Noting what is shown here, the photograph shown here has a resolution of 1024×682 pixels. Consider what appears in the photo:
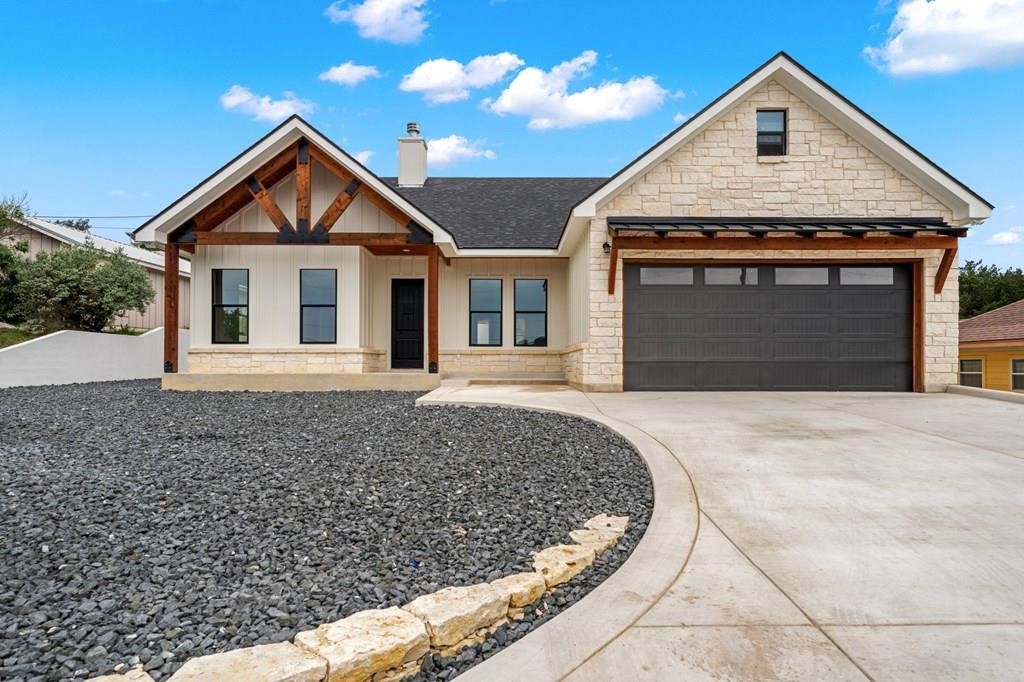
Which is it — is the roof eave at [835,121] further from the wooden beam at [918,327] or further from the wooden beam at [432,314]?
the wooden beam at [432,314]

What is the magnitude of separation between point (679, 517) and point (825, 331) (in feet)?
28.7

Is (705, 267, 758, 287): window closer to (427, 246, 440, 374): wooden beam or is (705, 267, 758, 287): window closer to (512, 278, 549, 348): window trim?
(512, 278, 549, 348): window trim

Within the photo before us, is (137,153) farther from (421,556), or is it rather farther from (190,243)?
(421,556)

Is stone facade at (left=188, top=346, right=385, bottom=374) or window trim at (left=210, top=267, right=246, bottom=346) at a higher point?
window trim at (left=210, top=267, right=246, bottom=346)

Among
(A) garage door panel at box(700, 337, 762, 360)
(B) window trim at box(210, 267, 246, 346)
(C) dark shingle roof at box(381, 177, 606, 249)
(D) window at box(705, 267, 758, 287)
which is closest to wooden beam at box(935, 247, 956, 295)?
Answer: (D) window at box(705, 267, 758, 287)

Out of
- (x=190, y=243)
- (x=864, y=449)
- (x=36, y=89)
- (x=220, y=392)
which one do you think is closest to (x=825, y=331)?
(x=864, y=449)

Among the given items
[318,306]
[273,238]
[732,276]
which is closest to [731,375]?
[732,276]

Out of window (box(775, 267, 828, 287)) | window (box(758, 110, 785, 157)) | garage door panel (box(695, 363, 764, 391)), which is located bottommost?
garage door panel (box(695, 363, 764, 391))

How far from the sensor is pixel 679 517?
11.4 feet

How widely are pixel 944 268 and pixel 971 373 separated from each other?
13.0 meters

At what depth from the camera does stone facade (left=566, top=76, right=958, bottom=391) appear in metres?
10.4

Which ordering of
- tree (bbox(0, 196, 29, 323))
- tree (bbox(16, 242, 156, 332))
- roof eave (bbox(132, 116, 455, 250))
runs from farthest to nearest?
tree (bbox(0, 196, 29, 323)) < tree (bbox(16, 242, 156, 332)) < roof eave (bbox(132, 116, 455, 250))

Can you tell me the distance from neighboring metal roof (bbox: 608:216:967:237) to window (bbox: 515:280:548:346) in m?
3.93

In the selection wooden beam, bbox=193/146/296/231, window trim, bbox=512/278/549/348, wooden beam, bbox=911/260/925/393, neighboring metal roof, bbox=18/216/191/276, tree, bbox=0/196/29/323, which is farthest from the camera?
neighboring metal roof, bbox=18/216/191/276
